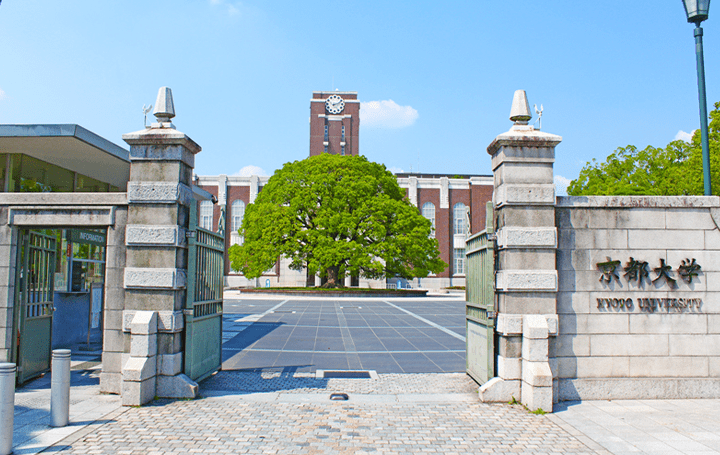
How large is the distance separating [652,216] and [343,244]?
2718cm

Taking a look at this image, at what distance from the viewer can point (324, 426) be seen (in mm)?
5668

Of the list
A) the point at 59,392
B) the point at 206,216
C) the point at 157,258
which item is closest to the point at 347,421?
the point at 59,392

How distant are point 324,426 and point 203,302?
308 cm

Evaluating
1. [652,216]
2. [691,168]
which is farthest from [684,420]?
[691,168]

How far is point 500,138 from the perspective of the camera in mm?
7074

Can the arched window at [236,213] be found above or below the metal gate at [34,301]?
above

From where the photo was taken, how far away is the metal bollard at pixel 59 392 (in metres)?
5.55

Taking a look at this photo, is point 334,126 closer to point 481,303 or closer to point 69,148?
point 69,148

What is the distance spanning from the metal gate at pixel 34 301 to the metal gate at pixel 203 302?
2.60 meters

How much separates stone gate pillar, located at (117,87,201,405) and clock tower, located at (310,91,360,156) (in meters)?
61.4

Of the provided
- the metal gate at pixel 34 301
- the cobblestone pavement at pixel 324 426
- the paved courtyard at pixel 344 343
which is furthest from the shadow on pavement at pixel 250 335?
the cobblestone pavement at pixel 324 426

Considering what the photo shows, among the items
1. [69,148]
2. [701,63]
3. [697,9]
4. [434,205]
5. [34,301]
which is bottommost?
[34,301]

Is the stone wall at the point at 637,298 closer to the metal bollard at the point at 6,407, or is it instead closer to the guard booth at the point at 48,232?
the metal bollard at the point at 6,407

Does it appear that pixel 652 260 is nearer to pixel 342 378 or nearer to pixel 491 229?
pixel 491 229
